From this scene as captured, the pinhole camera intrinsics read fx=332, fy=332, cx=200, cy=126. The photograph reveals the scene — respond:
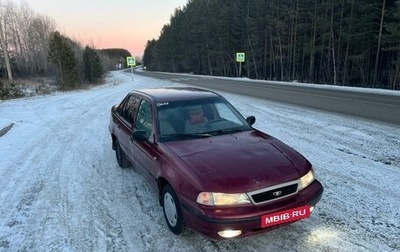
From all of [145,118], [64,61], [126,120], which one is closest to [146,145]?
[145,118]

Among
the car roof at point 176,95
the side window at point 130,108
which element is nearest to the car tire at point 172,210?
the car roof at point 176,95

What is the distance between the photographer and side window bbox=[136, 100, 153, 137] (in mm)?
4625

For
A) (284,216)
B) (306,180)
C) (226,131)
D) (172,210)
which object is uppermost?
(226,131)

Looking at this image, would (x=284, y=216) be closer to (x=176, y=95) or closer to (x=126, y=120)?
(x=176, y=95)

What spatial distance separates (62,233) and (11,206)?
1.37 metres

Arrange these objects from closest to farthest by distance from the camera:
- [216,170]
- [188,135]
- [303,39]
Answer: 1. [216,170]
2. [188,135]
3. [303,39]

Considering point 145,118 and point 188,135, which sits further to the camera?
point 145,118

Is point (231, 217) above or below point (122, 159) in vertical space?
above

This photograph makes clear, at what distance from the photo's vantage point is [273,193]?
10.7 ft

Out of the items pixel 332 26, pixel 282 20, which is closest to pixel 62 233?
pixel 332 26

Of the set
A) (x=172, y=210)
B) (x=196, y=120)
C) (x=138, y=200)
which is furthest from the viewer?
(x=138, y=200)

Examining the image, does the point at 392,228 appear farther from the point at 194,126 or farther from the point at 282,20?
the point at 282,20

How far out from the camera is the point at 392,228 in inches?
147

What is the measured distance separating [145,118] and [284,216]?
8.30 feet
